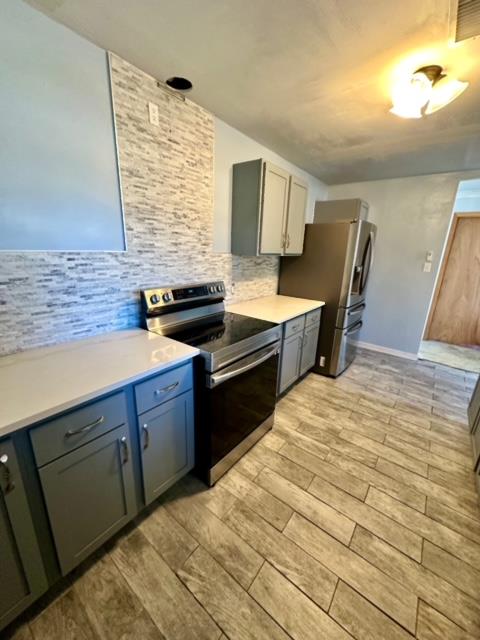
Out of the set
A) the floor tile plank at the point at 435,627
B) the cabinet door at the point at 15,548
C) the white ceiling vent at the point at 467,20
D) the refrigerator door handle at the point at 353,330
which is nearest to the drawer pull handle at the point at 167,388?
the cabinet door at the point at 15,548

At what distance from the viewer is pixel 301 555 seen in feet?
4.14

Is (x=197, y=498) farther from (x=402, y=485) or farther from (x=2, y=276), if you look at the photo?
(x=2, y=276)

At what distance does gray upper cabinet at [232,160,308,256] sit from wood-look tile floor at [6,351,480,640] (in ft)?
5.32

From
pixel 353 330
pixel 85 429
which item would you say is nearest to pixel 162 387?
pixel 85 429

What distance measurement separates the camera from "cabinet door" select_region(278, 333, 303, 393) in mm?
2324

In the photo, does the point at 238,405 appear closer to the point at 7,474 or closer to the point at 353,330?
the point at 7,474

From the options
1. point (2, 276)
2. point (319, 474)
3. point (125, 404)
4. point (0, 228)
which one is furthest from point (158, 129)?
point (319, 474)

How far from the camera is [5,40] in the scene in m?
1.07

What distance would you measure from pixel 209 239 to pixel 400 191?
287cm

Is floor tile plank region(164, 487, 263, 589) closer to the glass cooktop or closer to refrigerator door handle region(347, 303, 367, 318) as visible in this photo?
the glass cooktop

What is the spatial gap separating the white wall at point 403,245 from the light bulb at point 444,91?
208 centimetres

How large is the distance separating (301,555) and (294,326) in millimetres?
1549

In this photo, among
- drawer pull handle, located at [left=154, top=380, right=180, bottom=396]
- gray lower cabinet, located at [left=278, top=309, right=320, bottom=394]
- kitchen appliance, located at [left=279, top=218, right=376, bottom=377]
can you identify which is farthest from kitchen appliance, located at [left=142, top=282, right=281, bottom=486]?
kitchen appliance, located at [left=279, top=218, right=376, bottom=377]

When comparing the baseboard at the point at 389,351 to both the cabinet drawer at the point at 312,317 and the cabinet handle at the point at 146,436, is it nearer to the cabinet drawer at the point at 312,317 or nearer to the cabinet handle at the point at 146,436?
the cabinet drawer at the point at 312,317
